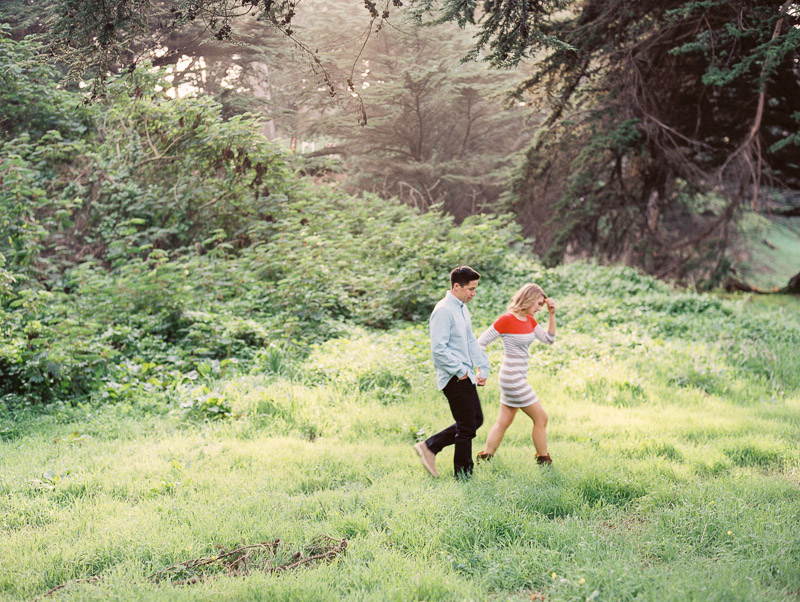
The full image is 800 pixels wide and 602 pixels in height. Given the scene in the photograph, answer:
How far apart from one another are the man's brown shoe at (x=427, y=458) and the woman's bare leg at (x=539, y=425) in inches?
35.1

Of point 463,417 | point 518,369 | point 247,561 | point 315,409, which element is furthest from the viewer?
point 315,409

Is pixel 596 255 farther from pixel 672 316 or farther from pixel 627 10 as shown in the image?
pixel 627 10

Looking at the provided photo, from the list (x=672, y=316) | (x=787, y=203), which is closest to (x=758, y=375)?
(x=672, y=316)

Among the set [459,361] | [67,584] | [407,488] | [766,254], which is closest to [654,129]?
[459,361]

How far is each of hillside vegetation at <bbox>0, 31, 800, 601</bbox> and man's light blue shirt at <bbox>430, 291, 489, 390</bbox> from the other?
2.94ft

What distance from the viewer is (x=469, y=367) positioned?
16.5 feet

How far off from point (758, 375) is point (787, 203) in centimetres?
1253

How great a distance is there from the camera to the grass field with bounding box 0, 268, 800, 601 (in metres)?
3.47

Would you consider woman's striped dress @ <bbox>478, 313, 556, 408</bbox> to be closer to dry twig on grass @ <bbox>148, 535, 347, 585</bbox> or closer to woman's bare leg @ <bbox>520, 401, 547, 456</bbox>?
woman's bare leg @ <bbox>520, 401, 547, 456</bbox>

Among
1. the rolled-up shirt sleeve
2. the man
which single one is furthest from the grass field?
the rolled-up shirt sleeve

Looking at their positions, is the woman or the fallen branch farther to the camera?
the woman

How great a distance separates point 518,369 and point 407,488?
4.55 feet

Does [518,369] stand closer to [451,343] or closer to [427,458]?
[451,343]

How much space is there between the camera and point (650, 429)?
20.5ft
